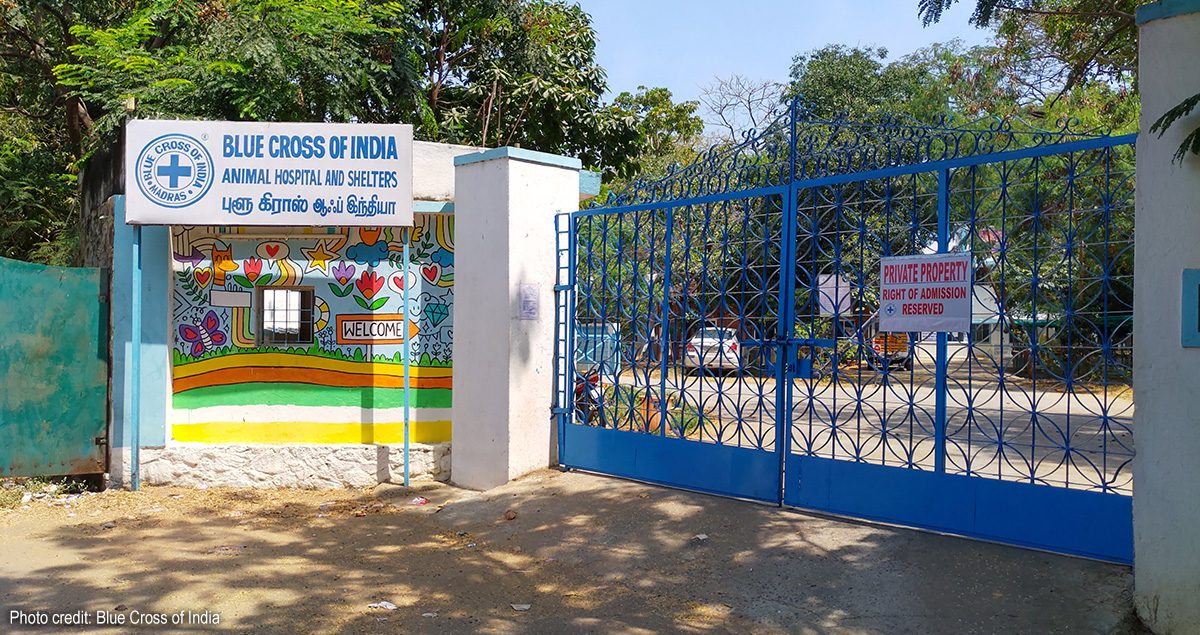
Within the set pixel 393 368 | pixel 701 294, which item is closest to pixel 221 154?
pixel 393 368

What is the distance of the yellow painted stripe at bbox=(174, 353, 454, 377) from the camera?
8.23 m

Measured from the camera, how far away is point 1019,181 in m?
5.03

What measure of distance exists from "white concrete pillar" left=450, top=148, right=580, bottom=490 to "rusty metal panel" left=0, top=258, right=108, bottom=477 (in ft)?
10.3

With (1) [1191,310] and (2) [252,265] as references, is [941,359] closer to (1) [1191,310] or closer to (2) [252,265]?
(1) [1191,310]

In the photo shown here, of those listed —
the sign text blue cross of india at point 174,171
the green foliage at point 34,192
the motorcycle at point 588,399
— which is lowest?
the motorcycle at point 588,399

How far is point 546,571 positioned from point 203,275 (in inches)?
173

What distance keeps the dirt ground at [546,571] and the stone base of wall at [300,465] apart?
707 millimetres

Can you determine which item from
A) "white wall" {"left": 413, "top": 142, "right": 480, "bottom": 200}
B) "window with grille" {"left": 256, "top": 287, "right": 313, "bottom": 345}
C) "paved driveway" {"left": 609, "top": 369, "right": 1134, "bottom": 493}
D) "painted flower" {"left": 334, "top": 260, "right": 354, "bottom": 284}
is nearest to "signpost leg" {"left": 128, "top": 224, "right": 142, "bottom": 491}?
"window with grille" {"left": 256, "top": 287, "right": 313, "bottom": 345}

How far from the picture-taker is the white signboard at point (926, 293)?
5.23m

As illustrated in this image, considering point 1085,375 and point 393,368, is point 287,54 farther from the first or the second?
point 1085,375

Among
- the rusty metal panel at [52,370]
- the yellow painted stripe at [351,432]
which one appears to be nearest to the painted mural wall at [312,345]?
the yellow painted stripe at [351,432]

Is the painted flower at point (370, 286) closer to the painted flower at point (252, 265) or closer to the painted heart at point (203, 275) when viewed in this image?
the painted flower at point (252, 265)

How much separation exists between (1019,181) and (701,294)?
2.34 metres

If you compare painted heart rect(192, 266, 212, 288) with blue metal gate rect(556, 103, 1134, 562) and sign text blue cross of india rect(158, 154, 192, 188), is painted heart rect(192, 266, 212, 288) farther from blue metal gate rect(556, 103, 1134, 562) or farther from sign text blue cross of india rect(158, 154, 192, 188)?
blue metal gate rect(556, 103, 1134, 562)
